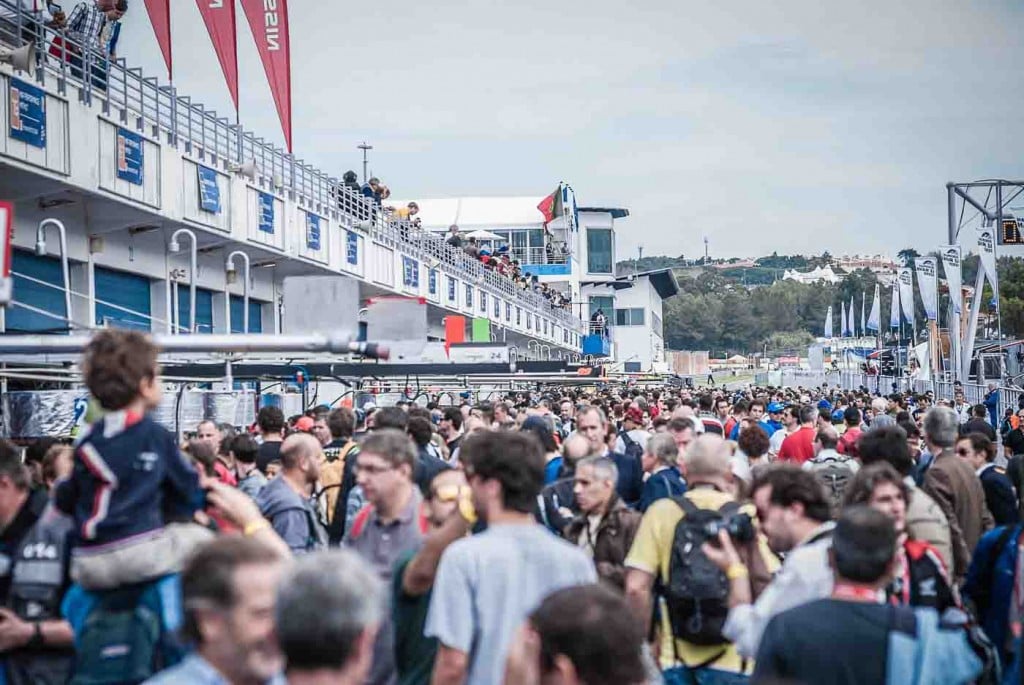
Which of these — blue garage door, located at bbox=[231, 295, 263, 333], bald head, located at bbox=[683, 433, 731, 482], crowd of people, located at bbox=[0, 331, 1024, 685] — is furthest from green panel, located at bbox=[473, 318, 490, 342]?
bald head, located at bbox=[683, 433, 731, 482]

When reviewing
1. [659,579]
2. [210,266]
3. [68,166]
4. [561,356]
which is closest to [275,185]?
[210,266]

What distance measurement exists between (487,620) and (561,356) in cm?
7315

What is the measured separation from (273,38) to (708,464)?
16611 mm

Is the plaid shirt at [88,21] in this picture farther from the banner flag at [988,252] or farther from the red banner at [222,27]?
the banner flag at [988,252]

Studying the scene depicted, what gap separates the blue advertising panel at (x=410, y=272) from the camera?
35.0 meters

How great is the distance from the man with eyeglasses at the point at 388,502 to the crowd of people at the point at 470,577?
10mm

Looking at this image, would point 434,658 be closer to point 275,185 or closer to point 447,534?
point 447,534

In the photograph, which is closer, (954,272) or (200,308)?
(200,308)

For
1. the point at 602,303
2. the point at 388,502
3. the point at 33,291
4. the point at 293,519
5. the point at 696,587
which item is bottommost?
the point at 696,587

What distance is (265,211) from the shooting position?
78.8ft

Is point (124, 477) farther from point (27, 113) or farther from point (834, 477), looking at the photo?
point (27, 113)

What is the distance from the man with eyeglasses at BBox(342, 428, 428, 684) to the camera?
591cm

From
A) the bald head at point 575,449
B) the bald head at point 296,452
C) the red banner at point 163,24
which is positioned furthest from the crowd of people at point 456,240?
the bald head at point 296,452

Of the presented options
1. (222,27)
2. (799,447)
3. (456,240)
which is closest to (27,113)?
(222,27)
